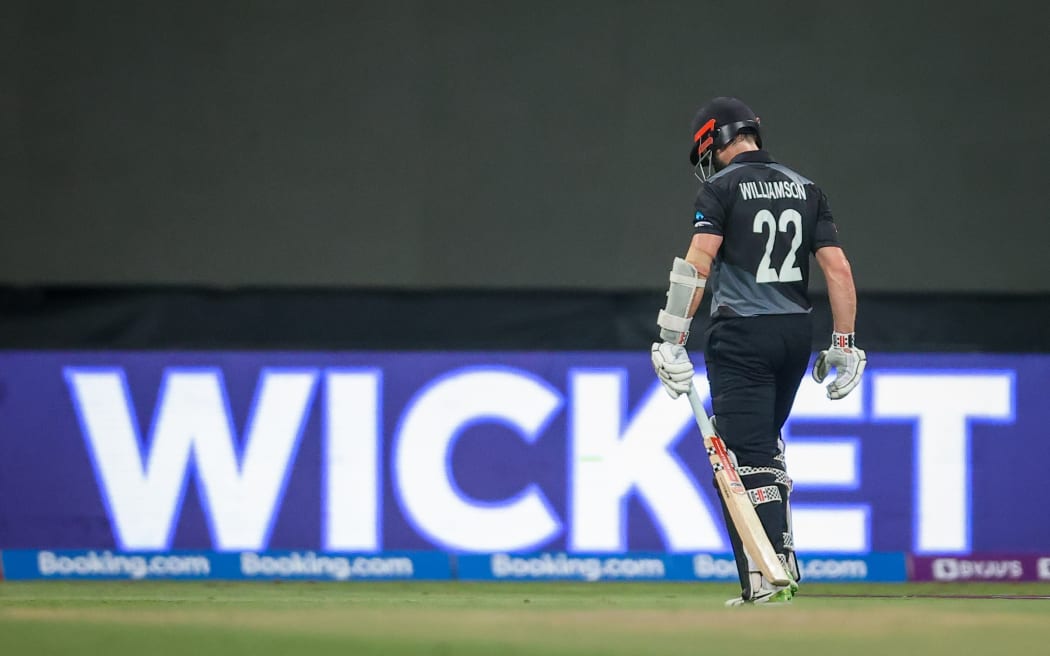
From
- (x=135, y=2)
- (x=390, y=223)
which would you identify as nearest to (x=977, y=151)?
(x=390, y=223)

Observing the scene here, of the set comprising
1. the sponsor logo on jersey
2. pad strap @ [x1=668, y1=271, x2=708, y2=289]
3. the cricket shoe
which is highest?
the sponsor logo on jersey

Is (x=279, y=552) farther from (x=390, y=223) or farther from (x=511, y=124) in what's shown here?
(x=511, y=124)

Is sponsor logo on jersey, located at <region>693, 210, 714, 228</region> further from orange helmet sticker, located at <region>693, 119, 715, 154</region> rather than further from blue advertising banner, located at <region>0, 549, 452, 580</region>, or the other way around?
blue advertising banner, located at <region>0, 549, 452, 580</region>

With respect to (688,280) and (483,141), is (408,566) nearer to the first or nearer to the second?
(483,141)

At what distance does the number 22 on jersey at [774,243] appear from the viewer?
16.5 ft

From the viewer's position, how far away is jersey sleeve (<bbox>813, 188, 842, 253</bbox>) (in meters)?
5.18

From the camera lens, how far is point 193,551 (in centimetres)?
782

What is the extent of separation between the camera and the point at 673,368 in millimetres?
4996

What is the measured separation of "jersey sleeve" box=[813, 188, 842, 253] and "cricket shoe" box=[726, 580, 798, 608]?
108 centimetres

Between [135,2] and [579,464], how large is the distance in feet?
10.7

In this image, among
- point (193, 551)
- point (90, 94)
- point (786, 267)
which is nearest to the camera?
point (786, 267)

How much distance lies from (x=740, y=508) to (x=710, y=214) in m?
0.91

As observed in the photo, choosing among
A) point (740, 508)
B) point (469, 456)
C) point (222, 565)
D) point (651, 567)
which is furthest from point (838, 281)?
point (222, 565)

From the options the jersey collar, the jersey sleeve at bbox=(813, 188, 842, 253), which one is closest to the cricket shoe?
the jersey sleeve at bbox=(813, 188, 842, 253)
